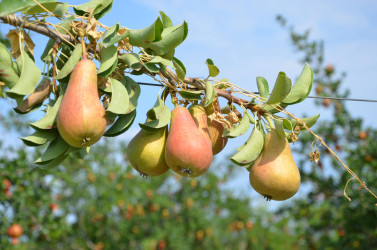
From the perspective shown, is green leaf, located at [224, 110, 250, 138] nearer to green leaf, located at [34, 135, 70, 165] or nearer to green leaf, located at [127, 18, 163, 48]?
green leaf, located at [127, 18, 163, 48]

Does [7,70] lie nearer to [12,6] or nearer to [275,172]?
[12,6]

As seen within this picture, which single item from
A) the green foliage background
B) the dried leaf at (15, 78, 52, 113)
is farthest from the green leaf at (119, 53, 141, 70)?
the green foliage background

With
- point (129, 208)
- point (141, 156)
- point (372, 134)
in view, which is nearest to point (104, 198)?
point (129, 208)

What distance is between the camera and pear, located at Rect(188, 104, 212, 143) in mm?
1511

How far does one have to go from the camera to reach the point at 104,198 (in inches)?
328

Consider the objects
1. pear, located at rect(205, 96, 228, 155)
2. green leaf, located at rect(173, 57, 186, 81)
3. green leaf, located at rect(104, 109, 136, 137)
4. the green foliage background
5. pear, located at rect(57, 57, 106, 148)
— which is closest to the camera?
pear, located at rect(57, 57, 106, 148)

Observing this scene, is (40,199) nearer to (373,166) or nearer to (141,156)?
(373,166)

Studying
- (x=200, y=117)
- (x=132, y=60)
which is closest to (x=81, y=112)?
(x=132, y=60)

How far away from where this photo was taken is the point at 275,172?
4.74 feet

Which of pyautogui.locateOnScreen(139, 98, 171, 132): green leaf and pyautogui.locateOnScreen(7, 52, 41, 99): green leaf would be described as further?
pyautogui.locateOnScreen(139, 98, 171, 132): green leaf

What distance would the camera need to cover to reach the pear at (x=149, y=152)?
1.40 metres

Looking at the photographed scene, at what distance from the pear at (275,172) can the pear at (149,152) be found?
31 centimetres

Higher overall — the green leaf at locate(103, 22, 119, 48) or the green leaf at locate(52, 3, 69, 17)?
the green leaf at locate(103, 22, 119, 48)

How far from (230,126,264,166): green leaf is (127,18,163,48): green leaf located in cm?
45
